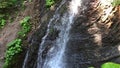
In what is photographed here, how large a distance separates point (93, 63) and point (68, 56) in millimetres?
754

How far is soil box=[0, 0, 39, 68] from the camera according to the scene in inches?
285

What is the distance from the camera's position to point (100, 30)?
4.96m

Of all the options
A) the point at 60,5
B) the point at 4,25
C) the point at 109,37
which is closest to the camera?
the point at 109,37

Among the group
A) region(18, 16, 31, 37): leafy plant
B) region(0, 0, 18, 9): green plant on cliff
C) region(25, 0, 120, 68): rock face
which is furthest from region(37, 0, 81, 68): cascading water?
region(0, 0, 18, 9): green plant on cliff

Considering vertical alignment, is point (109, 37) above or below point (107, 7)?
below

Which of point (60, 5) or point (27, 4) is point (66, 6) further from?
point (27, 4)

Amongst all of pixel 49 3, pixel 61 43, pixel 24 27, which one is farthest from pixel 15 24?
pixel 61 43

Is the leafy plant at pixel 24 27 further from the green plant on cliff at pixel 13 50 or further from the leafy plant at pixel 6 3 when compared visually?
the leafy plant at pixel 6 3

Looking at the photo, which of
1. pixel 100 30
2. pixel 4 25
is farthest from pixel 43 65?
pixel 4 25

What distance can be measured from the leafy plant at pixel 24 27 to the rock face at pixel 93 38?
2.12 metres

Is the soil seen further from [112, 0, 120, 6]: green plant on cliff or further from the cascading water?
[112, 0, 120, 6]: green plant on cliff

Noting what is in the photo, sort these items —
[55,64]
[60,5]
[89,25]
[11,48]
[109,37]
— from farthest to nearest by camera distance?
[11,48]
[60,5]
[55,64]
[89,25]
[109,37]

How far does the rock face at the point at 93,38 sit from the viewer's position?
15.5 ft

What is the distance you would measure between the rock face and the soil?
6.74ft
